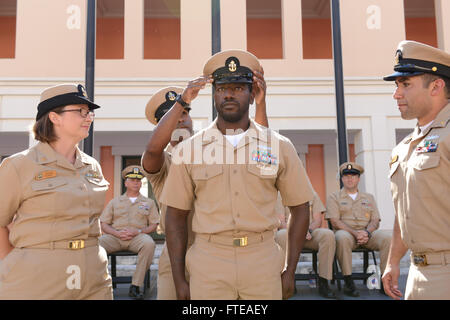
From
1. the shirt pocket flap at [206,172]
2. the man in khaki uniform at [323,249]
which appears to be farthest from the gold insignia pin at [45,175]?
the man in khaki uniform at [323,249]

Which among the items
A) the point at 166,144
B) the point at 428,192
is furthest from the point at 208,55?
the point at 428,192

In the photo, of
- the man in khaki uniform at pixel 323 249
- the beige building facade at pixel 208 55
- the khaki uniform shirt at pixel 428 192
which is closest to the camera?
the khaki uniform shirt at pixel 428 192

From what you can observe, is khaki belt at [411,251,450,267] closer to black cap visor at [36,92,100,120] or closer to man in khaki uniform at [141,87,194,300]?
man in khaki uniform at [141,87,194,300]

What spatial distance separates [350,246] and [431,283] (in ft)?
12.2

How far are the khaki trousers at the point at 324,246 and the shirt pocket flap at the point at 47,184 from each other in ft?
12.2

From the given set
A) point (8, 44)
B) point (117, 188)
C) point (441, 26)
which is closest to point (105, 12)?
point (8, 44)

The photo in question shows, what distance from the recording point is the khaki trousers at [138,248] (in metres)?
5.34

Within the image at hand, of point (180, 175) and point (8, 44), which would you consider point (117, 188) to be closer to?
point (8, 44)

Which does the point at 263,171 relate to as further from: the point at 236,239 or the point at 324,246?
the point at 324,246

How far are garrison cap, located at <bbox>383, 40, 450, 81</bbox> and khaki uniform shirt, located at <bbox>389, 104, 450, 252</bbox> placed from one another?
234 mm

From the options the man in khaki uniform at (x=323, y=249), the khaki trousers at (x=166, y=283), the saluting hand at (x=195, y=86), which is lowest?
the man in khaki uniform at (x=323, y=249)

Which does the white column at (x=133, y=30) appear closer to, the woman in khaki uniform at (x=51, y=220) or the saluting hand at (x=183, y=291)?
the woman in khaki uniform at (x=51, y=220)

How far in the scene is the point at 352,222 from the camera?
5918 millimetres

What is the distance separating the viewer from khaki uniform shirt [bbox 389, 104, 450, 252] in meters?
1.95
